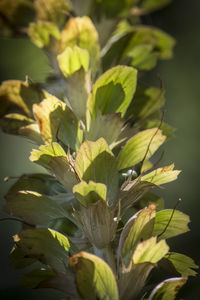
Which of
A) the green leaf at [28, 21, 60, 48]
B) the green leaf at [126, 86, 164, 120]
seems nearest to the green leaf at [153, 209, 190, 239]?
the green leaf at [126, 86, 164, 120]

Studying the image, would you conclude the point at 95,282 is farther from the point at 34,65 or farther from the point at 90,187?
the point at 34,65

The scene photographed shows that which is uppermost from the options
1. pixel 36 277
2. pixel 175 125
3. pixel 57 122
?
pixel 57 122

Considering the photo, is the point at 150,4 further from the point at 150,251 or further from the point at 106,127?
the point at 150,251

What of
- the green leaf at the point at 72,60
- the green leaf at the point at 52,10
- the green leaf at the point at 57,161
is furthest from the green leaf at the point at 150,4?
the green leaf at the point at 57,161

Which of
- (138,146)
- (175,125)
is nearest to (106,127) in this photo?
(138,146)

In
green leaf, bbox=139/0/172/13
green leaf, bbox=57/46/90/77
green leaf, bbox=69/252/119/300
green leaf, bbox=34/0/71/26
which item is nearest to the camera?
green leaf, bbox=69/252/119/300

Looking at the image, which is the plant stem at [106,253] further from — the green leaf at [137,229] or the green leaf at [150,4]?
the green leaf at [150,4]

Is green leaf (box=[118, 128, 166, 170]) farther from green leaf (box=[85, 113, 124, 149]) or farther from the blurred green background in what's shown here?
the blurred green background
